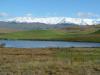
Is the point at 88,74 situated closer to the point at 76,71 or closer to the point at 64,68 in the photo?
the point at 76,71

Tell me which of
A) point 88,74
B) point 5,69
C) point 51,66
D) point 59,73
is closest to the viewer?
point 88,74

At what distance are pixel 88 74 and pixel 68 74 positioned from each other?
1.70 m

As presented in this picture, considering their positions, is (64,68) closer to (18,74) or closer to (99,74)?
(99,74)

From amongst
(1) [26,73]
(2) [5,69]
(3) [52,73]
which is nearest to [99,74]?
(3) [52,73]

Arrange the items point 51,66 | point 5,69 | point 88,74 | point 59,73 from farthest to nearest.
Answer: point 51,66 < point 5,69 < point 59,73 < point 88,74

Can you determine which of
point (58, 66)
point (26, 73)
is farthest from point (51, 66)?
point (26, 73)

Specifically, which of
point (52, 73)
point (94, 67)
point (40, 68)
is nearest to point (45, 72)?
point (52, 73)

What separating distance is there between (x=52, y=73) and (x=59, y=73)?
1.96 ft

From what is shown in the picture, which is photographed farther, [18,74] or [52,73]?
[52,73]

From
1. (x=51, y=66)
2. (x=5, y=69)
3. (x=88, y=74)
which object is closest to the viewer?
(x=88, y=74)

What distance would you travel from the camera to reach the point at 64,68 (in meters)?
29.3

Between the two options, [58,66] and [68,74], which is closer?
[68,74]

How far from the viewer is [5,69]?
92.2ft

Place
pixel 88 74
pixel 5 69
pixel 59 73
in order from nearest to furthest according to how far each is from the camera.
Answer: pixel 88 74 → pixel 59 73 → pixel 5 69
